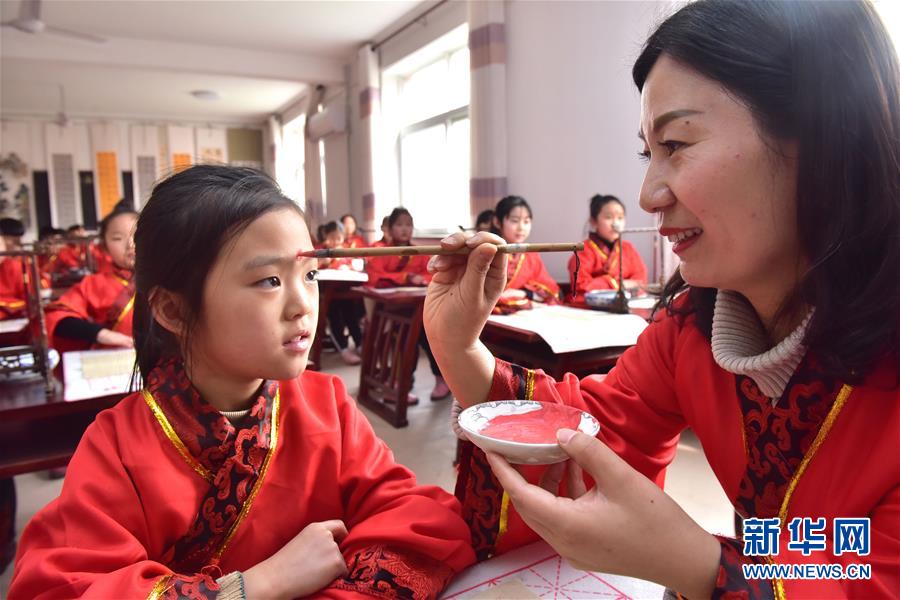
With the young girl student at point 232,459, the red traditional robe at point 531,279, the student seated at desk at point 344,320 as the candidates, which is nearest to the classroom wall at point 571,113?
the red traditional robe at point 531,279

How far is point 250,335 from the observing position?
35.0 inches

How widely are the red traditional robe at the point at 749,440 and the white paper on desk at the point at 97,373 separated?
1139 mm

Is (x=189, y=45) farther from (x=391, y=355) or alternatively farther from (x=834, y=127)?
(x=834, y=127)

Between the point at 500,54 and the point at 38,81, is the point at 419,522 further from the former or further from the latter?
the point at 38,81

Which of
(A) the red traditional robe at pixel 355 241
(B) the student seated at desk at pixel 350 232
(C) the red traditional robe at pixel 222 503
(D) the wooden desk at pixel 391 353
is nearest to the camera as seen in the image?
(C) the red traditional robe at pixel 222 503

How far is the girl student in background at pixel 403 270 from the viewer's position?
14.3 ft

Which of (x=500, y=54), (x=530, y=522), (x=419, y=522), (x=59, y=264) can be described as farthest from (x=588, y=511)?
(x=59, y=264)

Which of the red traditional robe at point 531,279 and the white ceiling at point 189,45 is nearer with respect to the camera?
the red traditional robe at point 531,279

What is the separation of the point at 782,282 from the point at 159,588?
3.03 ft

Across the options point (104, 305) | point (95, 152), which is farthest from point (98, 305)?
point (95, 152)

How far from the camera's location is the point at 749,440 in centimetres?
90

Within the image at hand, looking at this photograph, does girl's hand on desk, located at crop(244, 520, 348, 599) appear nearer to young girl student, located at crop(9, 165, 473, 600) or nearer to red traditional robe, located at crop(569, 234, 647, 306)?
young girl student, located at crop(9, 165, 473, 600)

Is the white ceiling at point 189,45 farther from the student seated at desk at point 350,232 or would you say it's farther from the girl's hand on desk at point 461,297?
the girl's hand on desk at point 461,297

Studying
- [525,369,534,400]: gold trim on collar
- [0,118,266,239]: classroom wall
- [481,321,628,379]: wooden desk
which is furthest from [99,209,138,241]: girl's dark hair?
[0,118,266,239]: classroom wall
